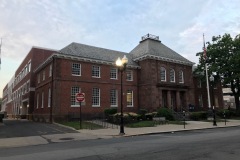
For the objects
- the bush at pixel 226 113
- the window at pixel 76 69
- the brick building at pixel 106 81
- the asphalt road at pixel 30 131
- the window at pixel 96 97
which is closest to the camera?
the asphalt road at pixel 30 131

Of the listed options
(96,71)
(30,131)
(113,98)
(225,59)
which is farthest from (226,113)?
(30,131)

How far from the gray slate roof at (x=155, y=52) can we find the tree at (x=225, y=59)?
173 inches

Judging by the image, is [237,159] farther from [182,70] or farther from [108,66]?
[182,70]

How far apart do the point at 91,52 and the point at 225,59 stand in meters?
22.2

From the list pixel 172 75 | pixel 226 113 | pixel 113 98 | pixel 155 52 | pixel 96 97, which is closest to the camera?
pixel 96 97

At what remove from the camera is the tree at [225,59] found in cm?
4091

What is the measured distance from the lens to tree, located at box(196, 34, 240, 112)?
40906mm

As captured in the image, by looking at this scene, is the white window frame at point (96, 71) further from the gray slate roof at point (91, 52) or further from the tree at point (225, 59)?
the tree at point (225, 59)

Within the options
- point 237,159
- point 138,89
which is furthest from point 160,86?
point 237,159

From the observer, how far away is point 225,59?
1651 inches

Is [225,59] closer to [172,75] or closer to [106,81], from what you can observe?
[172,75]

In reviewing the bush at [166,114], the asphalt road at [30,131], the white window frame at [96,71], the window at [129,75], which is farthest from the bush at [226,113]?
the asphalt road at [30,131]

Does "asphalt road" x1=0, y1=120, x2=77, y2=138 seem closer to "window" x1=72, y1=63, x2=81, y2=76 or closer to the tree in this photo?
"window" x1=72, y1=63, x2=81, y2=76

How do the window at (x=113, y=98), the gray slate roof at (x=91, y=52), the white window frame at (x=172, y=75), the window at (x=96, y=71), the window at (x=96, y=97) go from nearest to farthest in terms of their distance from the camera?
1. the gray slate roof at (x=91, y=52)
2. the window at (x=96, y=97)
3. the window at (x=96, y=71)
4. the window at (x=113, y=98)
5. the white window frame at (x=172, y=75)
